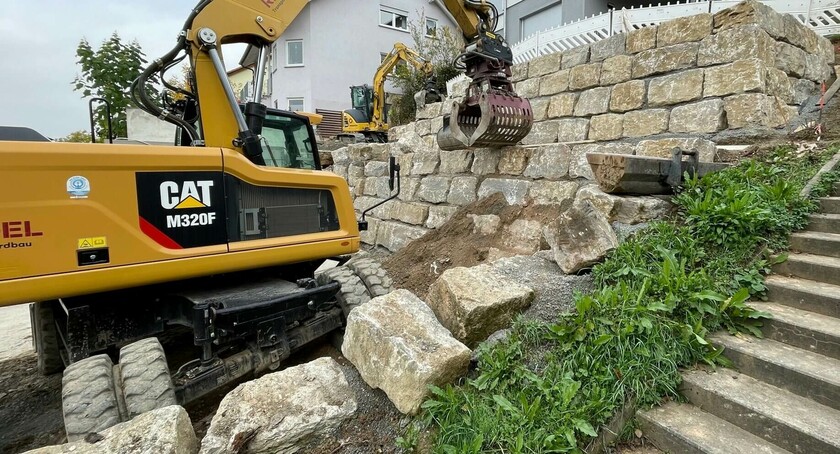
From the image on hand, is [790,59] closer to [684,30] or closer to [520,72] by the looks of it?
[684,30]

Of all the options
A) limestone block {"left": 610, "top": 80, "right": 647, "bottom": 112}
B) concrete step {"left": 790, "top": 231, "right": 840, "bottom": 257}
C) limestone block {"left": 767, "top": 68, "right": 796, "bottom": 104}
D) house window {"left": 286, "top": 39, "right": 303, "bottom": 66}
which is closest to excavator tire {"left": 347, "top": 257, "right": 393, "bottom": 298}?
concrete step {"left": 790, "top": 231, "right": 840, "bottom": 257}

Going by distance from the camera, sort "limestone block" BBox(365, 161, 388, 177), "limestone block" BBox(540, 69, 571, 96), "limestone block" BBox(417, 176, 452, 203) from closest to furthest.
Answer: "limestone block" BBox(540, 69, 571, 96) → "limestone block" BBox(417, 176, 452, 203) → "limestone block" BBox(365, 161, 388, 177)

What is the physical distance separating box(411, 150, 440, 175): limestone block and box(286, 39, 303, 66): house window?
47.5 ft

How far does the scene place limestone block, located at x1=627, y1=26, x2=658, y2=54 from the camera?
4484 millimetres

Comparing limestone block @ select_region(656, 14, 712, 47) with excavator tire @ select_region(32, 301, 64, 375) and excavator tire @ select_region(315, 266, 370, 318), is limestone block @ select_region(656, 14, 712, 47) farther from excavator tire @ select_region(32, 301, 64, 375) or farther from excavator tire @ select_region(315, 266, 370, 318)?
excavator tire @ select_region(32, 301, 64, 375)

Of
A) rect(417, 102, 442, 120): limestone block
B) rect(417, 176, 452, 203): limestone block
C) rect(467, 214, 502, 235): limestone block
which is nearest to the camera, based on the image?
rect(467, 214, 502, 235): limestone block

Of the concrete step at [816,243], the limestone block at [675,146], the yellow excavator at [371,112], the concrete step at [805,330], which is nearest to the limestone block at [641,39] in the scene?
the limestone block at [675,146]

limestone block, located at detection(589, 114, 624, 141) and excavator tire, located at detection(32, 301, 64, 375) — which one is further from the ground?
limestone block, located at detection(589, 114, 624, 141)

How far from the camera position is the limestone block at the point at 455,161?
5.54 metres

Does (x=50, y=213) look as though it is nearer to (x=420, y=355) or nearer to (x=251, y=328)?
(x=251, y=328)

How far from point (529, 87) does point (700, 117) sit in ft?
7.74

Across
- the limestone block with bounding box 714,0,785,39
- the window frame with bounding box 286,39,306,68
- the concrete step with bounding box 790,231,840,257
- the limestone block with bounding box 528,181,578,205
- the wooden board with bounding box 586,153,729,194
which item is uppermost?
the window frame with bounding box 286,39,306,68

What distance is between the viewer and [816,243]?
8.56 feet

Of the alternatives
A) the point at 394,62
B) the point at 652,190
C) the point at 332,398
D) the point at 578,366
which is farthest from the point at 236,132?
the point at 394,62
